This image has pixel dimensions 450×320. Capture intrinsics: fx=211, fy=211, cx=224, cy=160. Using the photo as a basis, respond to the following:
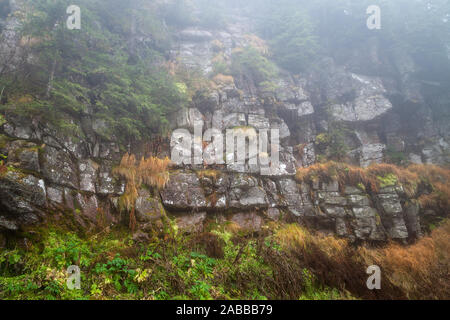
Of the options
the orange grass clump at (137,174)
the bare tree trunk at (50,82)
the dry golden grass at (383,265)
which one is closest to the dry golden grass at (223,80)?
the orange grass clump at (137,174)

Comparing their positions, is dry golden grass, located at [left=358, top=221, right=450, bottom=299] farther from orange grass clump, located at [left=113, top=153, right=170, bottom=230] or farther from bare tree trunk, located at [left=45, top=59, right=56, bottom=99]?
bare tree trunk, located at [left=45, top=59, right=56, bottom=99]

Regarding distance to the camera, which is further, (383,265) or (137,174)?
(137,174)

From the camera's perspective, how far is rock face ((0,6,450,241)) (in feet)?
20.8

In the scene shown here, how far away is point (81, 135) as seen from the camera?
25.1 ft

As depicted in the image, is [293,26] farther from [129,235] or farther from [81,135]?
[129,235]

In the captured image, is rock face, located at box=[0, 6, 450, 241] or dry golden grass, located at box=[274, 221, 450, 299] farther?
rock face, located at box=[0, 6, 450, 241]

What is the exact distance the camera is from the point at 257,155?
9.75 metres

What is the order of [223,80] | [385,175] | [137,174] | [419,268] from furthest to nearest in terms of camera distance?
1. [223,80]
2. [385,175]
3. [137,174]
4. [419,268]

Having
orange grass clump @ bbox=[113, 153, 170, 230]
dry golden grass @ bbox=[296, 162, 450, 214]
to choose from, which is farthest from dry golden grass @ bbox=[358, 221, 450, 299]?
orange grass clump @ bbox=[113, 153, 170, 230]

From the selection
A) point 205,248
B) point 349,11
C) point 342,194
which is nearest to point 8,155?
point 205,248

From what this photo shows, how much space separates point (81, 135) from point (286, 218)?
8.32 meters

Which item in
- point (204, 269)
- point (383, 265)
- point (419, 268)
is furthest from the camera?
point (383, 265)

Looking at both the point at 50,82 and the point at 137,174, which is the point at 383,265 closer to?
the point at 137,174

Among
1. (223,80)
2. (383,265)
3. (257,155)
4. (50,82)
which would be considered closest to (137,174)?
(50,82)
